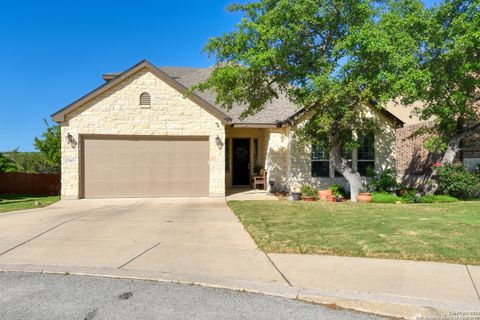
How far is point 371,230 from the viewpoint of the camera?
7.84 meters

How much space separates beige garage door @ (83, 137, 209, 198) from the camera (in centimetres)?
1509

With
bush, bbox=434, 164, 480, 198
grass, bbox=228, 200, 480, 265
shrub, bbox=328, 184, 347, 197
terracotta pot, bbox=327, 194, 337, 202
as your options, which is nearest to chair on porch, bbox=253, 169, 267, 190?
shrub, bbox=328, 184, 347, 197

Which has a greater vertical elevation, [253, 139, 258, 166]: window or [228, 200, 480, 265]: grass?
[253, 139, 258, 166]: window

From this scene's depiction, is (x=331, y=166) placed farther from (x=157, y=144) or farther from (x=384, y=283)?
(x=384, y=283)

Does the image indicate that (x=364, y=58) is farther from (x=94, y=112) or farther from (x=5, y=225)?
(x=5, y=225)

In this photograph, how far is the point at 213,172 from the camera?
15.5m

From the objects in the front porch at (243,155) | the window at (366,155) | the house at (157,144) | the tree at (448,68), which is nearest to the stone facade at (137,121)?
the house at (157,144)

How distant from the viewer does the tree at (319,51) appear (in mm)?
11711

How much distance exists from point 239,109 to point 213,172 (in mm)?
4410

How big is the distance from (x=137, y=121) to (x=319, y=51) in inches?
302

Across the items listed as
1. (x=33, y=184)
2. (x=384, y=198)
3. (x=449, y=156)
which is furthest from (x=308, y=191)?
(x=33, y=184)

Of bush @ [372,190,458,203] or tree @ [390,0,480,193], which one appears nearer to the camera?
tree @ [390,0,480,193]

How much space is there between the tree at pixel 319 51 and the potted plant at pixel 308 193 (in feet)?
8.04

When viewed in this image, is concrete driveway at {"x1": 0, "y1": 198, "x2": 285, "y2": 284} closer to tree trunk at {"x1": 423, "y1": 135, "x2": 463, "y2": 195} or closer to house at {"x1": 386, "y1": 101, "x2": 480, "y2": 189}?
tree trunk at {"x1": 423, "y1": 135, "x2": 463, "y2": 195}
